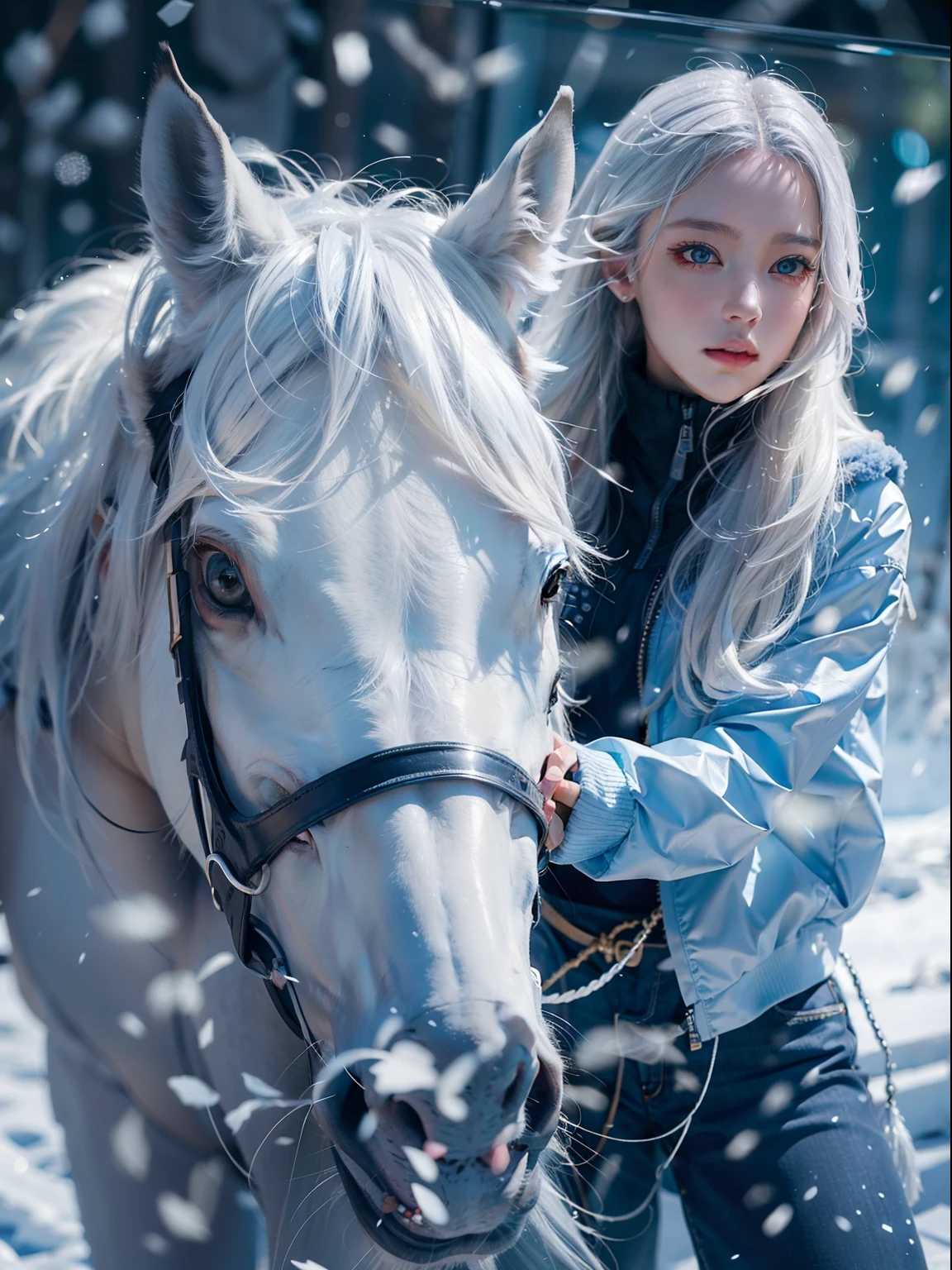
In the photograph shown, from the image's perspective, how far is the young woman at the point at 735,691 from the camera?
1.14 metres

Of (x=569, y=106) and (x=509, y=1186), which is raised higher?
(x=569, y=106)

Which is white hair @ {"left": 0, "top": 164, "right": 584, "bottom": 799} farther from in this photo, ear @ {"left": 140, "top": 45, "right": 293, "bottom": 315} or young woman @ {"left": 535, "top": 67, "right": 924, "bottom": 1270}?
young woman @ {"left": 535, "top": 67, "right": 924, "bottom": 1270}

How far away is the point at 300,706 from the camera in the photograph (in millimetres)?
883

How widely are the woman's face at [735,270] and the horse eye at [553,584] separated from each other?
1.24 ft

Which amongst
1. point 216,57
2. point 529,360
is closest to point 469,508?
point 529,360

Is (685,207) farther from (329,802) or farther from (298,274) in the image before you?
(329,802)

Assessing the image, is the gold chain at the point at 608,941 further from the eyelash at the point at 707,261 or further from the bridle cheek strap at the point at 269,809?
the eyelash at the point at 707,261

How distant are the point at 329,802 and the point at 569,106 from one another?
30.8 inches

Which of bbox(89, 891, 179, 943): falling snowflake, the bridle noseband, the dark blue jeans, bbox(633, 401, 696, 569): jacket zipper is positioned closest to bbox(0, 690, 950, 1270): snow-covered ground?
bbox(89, 891, 179, 943): falling snowflake

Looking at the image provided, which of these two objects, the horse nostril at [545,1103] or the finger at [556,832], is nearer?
the horse nostril at [545,1103]

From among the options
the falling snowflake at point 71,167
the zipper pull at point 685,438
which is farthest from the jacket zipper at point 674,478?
the falling snowflake at point 71,167

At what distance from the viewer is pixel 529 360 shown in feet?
3.73

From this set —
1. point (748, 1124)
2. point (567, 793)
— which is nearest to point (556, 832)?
point (567, 793)

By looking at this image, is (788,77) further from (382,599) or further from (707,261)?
(382,599)
